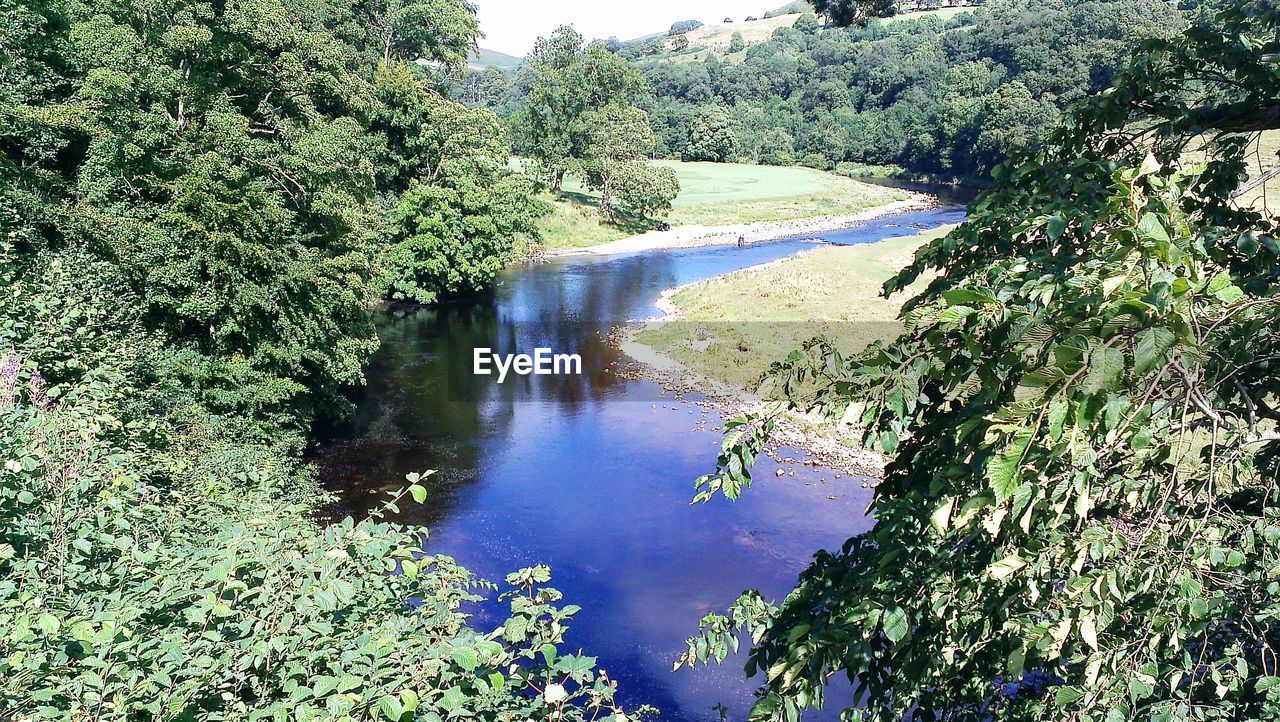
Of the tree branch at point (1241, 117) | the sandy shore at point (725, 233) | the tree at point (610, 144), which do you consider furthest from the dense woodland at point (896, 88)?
the tree branch at point (1241, 117)

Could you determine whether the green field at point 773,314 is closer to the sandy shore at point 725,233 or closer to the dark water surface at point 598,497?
the dark water surface at point 598,497

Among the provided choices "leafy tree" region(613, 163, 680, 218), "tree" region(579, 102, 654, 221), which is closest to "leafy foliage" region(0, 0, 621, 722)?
"tree" region(579, 102, 654, 221)

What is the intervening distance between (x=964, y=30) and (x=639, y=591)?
406 ft

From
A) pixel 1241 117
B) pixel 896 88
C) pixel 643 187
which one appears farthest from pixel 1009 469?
pixel 896 88

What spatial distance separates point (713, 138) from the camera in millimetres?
114812

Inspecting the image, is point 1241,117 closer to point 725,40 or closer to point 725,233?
point 725,233

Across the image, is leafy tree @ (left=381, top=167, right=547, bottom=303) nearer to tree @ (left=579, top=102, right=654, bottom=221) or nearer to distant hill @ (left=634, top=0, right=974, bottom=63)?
tree @ (left=579, top=102, right=654, bottom=221)

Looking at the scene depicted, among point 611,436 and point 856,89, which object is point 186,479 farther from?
point 856,89

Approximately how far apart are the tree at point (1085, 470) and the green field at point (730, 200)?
5477cm

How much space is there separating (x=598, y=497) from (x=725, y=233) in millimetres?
46673

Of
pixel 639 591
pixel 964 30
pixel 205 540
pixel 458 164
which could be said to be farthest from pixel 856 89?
pixel 205 540

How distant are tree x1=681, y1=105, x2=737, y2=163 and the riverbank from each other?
67.8 metres

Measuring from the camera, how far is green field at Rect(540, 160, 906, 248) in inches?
2499

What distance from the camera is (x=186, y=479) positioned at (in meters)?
13.8
